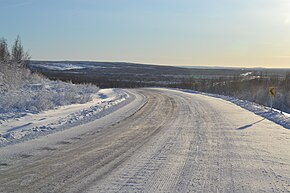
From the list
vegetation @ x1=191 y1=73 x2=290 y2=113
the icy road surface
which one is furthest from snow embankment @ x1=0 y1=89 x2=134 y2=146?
vegetation @ x1=191 y1=73 x2=290 y2=113

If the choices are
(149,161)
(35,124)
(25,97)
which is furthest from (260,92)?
(149,161)

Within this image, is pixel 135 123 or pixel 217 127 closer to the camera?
pixel 217 127

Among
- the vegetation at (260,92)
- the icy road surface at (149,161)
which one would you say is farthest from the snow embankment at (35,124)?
the vegetation at (260,92)

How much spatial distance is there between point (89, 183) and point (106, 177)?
0.46 meters

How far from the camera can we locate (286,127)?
46.4 feet

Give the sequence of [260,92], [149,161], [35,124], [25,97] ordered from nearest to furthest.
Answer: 1. [149,161]
2. [35,124]
3. [25,97]
4. [260,92]

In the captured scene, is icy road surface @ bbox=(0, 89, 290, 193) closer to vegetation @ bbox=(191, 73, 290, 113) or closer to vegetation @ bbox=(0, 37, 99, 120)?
vegetation @ bbox=(0, 37, 99, 120)

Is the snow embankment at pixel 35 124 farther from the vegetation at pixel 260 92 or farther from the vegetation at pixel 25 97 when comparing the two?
the vegetation at pixel 260 92

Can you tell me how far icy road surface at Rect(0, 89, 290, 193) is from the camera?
6.26 meters

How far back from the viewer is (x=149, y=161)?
7961 mm

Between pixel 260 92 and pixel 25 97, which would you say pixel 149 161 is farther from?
pixel 260 92

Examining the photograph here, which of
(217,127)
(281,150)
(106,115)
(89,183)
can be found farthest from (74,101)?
(89,183)

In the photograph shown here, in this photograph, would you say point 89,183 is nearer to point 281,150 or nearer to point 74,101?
point 281,150

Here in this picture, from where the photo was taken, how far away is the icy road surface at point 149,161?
6258mm
